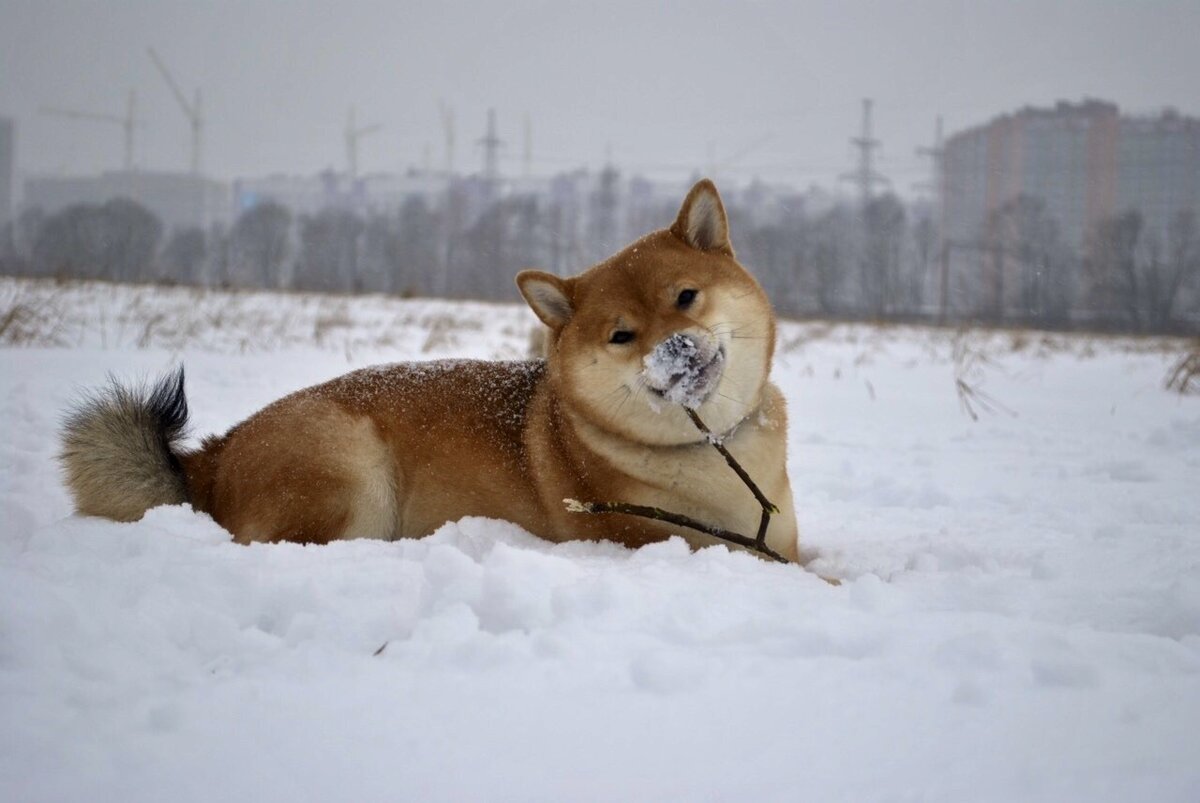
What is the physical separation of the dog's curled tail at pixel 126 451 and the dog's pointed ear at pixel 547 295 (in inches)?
55.3

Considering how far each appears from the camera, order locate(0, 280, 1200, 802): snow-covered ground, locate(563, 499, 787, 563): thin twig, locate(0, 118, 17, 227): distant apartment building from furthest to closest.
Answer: locate(0, 118, 17, 227): distant apartment building, locate(563, 499, 787, 563): thin twig, locate(0, 280, 1200, 802): snow-covered ground

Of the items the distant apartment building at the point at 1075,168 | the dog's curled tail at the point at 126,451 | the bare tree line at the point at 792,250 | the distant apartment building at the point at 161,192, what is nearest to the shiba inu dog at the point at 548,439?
the dog's curled tail at the point at 126,451

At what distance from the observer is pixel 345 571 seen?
7.52ft

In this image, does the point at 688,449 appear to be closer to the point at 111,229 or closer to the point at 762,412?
the point at 762,412

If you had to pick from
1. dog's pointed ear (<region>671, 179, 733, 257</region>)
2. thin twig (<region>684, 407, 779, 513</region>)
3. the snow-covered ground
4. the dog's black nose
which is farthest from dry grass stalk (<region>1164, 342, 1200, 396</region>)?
the dog's black nose

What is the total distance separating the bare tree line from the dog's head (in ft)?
74.3

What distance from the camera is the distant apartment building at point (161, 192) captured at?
42906 millimetres

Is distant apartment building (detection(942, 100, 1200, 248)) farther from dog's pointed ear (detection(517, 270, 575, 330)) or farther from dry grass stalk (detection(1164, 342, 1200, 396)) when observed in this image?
dog's pointed ear (detection(517, 270, 575, 330))

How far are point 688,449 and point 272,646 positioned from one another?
1.79 metres

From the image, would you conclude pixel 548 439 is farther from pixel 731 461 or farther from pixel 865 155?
pixel 865 155

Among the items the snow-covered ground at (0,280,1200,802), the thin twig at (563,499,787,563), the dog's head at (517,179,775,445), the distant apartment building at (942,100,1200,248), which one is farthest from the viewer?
the distant apartment building at (942,100,1200,248)

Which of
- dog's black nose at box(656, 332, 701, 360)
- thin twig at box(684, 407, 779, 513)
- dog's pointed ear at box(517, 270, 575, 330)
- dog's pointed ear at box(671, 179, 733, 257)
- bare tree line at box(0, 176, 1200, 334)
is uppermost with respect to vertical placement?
bare tree line at box(0, 176, 1200, 334)

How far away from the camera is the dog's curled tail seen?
10.4 feet

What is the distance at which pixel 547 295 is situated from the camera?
136 inches
